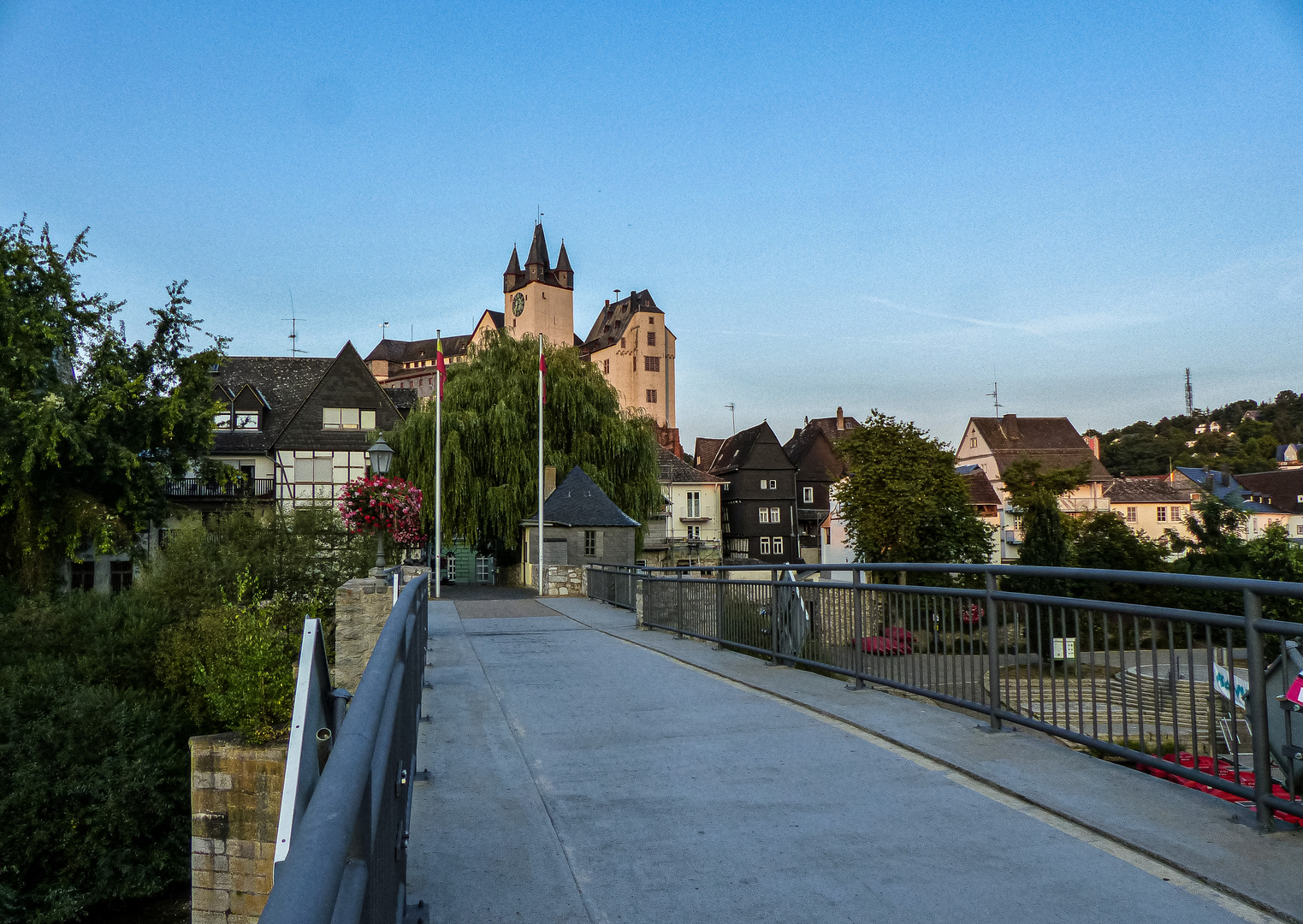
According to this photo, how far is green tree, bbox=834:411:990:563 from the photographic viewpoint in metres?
36.5

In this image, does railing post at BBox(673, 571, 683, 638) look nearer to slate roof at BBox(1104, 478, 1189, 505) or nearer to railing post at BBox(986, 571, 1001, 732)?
railing post at BBox(986, 571, 1001, 732)

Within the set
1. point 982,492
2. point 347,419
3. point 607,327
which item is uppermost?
point 607,327

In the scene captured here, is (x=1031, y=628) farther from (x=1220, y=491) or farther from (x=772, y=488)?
(x=1220, y=491)

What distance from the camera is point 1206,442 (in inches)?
5231

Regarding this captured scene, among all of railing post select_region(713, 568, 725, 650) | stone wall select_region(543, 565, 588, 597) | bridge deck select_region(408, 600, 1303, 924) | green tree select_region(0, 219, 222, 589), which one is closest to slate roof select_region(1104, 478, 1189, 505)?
stone wall select_region(543, 565, 588, 597)

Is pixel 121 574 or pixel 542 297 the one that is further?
pixel 542 297

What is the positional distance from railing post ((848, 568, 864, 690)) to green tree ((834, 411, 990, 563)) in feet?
97.7

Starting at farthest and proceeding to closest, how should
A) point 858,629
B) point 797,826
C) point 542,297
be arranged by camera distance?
point 542,297 → point 858,629 → point 797,826

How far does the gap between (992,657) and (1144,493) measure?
7608cm

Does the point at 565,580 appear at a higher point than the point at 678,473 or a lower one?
lower

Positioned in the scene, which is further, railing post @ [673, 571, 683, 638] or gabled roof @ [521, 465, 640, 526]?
gabled roof @ [521, 465, 640, 526]

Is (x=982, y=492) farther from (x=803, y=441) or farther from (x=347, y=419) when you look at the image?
(x=347, y=419)

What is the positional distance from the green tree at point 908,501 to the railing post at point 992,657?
31395mm

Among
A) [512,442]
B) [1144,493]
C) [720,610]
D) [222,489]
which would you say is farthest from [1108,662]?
[1144,493]
